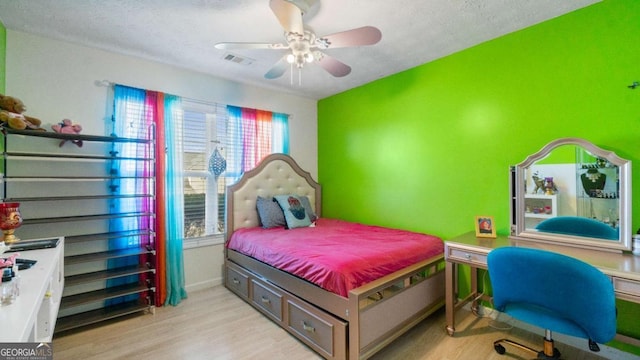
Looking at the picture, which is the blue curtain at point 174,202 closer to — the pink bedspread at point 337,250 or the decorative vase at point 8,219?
the pink bedspread at point 337,250

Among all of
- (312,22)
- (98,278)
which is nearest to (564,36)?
(312,22)

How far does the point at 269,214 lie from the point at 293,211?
0.29 m

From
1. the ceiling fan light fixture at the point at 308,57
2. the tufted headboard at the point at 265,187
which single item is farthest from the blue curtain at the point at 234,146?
the ceiling fan light fixture at the point at 308,57

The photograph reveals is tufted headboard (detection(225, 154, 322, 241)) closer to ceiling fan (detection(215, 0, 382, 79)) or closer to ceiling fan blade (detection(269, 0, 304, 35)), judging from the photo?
ceiling fan (detection(215, 0, 382, 79))

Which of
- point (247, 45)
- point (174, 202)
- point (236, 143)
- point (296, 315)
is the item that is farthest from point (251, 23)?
point (296, 315)

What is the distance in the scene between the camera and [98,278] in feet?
7.54

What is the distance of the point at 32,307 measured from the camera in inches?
39.1

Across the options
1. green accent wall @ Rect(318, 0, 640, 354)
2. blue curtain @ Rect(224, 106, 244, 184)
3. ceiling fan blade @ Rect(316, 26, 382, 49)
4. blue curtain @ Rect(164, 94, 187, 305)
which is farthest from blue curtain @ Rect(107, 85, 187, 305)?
green accent wall @ Rect(318, 0, 640, 354)

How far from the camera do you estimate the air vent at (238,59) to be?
272 cm

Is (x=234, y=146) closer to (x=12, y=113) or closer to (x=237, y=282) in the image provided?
(x=237, y=282)

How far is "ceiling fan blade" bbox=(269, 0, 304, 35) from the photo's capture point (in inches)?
59.3

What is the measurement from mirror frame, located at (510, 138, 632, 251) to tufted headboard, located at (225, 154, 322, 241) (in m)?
2.49

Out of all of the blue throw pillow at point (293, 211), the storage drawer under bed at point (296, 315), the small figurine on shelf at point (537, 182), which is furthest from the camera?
the blue throw pillow at point (293, 211)

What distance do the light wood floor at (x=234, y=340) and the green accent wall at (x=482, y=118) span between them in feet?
2.72
